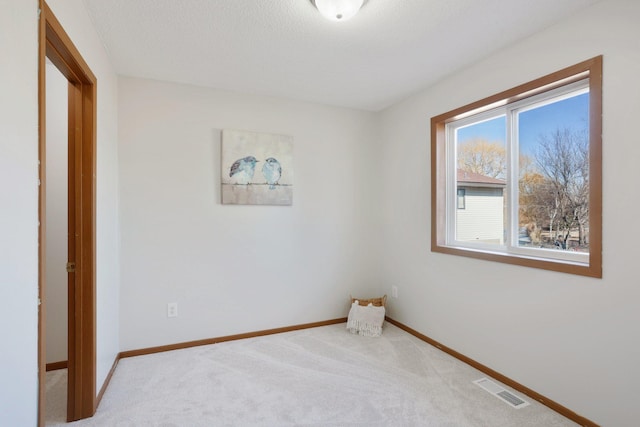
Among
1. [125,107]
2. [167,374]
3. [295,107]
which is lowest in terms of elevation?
[167,374]

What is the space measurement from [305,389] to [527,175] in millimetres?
2168

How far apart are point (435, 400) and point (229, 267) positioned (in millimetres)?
1989

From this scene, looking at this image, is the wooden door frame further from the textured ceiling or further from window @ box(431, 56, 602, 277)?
window @ box(431, 56, 602, 277)

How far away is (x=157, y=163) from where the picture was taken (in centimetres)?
280

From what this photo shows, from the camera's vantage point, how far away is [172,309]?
2.85 meters

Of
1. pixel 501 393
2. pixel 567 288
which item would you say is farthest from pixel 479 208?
pixel 501 393

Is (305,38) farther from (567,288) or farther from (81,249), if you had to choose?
(567,288)

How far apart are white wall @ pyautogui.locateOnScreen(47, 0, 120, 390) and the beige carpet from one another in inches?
12.1

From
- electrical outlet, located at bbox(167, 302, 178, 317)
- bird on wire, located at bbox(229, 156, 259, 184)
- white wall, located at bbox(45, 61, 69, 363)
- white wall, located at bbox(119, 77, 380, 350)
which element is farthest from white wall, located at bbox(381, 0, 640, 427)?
white wall, located at bbox(45, 61, 69, 363)

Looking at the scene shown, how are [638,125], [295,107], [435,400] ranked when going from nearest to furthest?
1. [638,125]
2. [435,400]
3. [295,107]

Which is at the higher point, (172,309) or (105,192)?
(105,192)
